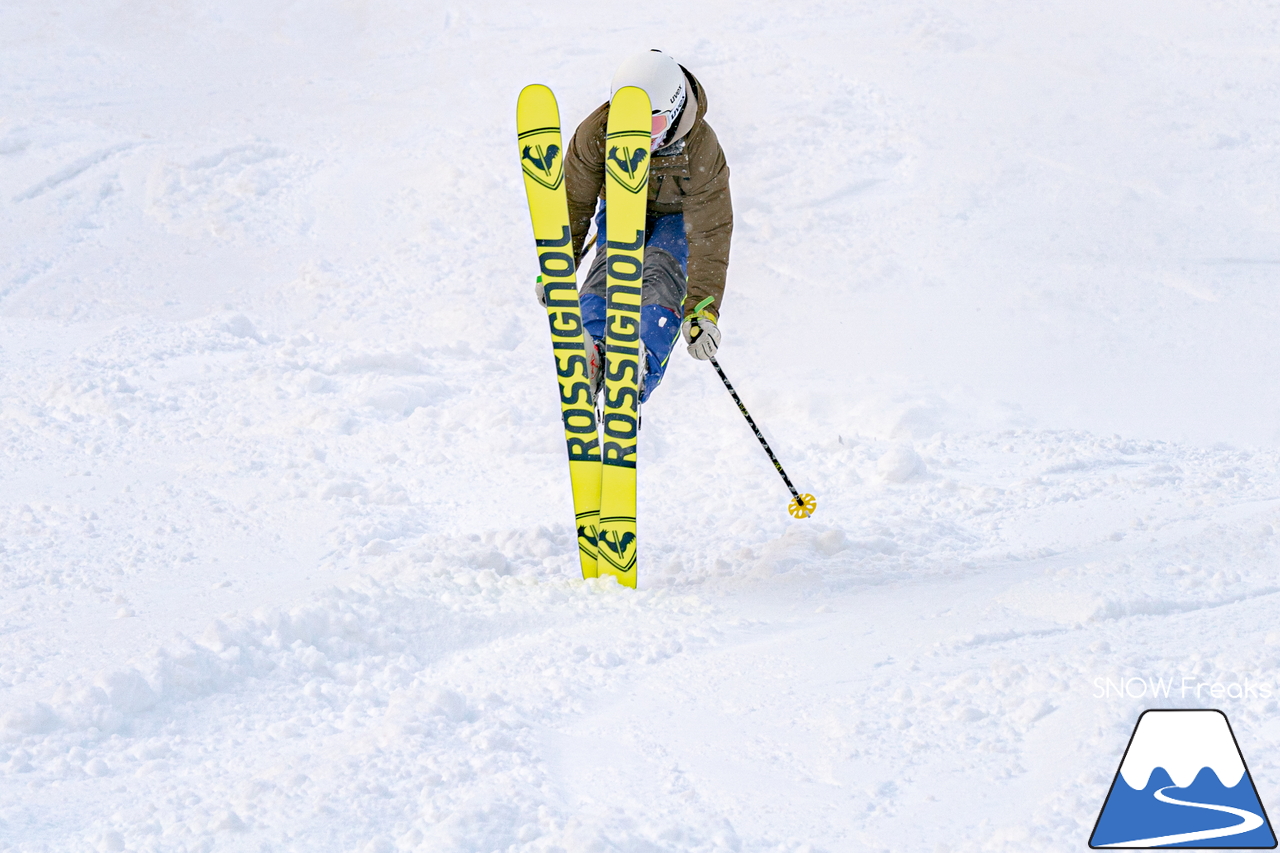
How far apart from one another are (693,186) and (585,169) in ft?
1.53

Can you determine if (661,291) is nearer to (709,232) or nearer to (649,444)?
(709,232)

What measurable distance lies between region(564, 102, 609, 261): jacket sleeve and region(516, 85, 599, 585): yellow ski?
0.45 ft

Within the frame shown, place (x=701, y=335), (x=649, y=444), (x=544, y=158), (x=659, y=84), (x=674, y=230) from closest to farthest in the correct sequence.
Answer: (x=659, y=84)
(x=544, y=158)
(x=701, y=335)
(x=674, y=230)
(x=649, y=444)

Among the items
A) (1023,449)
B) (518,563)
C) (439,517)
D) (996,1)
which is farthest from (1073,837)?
(996,1)

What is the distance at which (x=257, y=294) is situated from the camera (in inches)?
352

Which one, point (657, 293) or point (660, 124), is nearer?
point (660, 124)

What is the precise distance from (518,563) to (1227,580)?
107 inches

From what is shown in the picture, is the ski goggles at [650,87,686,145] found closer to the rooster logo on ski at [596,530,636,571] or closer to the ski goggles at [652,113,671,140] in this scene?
the ski goggles at [652,113,671,140]

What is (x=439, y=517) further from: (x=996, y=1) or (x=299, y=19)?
(x=299, y=19)

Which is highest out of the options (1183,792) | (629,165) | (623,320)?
(629,165)

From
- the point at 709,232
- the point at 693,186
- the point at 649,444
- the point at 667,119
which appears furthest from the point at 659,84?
the point at 649,444

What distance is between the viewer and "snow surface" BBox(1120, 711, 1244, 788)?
2.83m

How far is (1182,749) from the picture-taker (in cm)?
291

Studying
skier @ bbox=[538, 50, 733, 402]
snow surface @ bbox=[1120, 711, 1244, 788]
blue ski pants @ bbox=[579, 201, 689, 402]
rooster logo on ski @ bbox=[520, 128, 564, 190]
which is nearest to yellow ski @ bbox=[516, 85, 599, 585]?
rooster logo on ski @ bbox=[520, 128, 564, 190]
